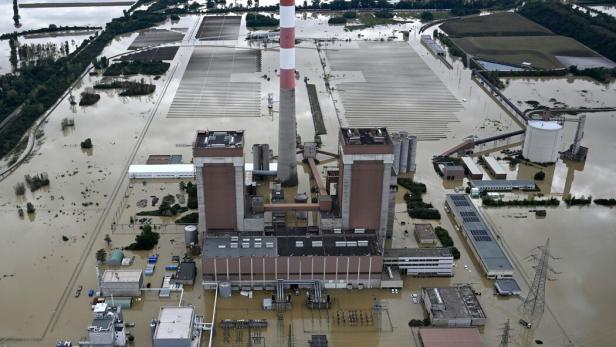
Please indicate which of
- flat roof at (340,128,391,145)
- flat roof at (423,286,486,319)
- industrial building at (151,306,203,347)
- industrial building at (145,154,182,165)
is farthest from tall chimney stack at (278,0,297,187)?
industrial building at (151,306,203,347)

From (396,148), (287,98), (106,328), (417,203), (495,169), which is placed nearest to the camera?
(106,328)

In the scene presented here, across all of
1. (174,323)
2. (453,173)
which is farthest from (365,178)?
(174,323)

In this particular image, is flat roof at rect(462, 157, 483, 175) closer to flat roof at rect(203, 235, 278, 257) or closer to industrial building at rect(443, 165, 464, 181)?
industrial building at rect(443, 165, 464, 181)

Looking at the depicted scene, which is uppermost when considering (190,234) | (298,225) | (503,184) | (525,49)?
(525,49)

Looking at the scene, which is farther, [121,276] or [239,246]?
[239,246]

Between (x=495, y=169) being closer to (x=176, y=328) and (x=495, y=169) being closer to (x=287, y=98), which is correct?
(x=287, y=98)

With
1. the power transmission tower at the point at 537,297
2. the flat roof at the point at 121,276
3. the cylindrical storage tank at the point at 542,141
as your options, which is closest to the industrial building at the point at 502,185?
the cylindrical storage tank at the point at 542,141

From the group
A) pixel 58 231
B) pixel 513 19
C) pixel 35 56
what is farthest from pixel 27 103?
pixel 513 19
